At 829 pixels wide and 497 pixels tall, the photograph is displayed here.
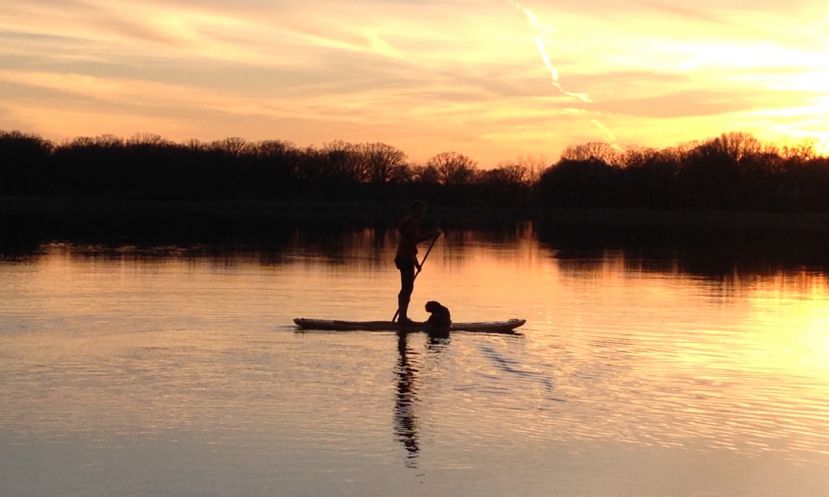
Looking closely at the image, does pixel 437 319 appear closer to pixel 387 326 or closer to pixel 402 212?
pixel 387 326

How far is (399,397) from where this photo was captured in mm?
12625

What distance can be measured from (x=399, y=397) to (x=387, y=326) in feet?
19.4

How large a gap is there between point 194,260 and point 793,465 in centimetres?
2805

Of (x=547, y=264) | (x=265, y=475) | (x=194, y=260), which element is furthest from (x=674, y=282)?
(x=265, y=475)

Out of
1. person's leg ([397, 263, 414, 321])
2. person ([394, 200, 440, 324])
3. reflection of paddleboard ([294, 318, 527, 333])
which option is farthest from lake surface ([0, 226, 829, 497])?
person ([394, 200, 440, 324])

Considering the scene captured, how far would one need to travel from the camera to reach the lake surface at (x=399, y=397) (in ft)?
31.2

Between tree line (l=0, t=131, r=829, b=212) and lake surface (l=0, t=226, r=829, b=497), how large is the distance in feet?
367

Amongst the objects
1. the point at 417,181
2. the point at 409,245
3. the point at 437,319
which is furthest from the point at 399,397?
the point at 417,181

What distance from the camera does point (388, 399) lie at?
1249 centimetres

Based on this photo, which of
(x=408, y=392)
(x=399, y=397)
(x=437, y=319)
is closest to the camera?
(x=399, y=397)

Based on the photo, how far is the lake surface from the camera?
31.2ft

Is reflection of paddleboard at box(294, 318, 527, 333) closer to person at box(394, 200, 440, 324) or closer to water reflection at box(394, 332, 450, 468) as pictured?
water reflection at box(394, 332, 450, 468)

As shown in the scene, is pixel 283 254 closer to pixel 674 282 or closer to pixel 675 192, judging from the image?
pixel 674 282

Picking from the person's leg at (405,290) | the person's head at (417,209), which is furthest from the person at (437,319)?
the person's head at (417,209)
